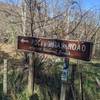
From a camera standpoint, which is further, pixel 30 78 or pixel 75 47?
pixel 30 78

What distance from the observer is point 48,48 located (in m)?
7.46

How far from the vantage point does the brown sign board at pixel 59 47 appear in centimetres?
661

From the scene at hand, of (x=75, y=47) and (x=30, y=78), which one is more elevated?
(x=75, y=47)

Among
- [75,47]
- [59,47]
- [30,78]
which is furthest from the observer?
[30,78]

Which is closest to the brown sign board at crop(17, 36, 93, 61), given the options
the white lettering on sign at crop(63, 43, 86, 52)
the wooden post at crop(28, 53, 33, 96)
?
the white lettering on sign at crop(63, 43, 86, 52)

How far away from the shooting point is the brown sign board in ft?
21.7

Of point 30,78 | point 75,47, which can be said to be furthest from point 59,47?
point 30,78

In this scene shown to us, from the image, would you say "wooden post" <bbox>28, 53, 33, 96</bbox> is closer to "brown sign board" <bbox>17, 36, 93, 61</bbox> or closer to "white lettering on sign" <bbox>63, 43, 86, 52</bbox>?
"brown sign board" <bbox>17, 36, 93, 61</bbox>

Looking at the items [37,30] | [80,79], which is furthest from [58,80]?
[37,30]

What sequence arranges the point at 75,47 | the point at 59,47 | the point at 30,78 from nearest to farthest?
1. the point at 75,47
2. the point at 59,47
3. the point at 30,78

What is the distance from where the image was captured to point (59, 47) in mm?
7148

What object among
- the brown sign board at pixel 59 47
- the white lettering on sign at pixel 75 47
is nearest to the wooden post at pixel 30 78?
the brown sign board at pixel 59 47

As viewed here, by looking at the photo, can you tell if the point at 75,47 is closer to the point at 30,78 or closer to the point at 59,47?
the point at 59,47

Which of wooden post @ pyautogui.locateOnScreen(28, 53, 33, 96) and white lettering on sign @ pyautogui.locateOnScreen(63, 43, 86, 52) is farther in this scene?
wooden post @ pyautogui.locateOnScreen(28, 53, 33, 96)
